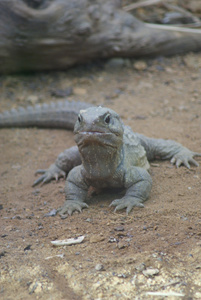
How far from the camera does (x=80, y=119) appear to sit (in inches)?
196

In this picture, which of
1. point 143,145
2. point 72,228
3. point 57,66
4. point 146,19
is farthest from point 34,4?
point 72,228

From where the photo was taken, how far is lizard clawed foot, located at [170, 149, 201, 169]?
646 centimetres

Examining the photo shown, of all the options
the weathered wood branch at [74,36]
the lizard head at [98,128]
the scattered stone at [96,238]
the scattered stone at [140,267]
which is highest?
the weathered wood branch at [74,36]

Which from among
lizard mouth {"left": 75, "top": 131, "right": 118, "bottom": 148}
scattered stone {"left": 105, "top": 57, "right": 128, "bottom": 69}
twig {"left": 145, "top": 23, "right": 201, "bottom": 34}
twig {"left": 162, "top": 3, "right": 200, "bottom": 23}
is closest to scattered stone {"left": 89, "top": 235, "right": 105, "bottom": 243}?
lizard mouth {"left": 75, "top": 131, "right": 118, "bottom": 148}

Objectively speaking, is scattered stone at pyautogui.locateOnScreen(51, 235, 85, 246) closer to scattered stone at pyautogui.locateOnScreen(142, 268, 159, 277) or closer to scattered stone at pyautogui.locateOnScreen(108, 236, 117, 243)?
scattered stone at pyautogui.locateOnScreen(108, 236, 117, 243)

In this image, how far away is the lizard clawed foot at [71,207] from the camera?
5.42m

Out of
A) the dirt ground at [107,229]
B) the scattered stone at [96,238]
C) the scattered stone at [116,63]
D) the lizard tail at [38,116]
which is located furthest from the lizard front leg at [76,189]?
the scattered stone at [116,63]

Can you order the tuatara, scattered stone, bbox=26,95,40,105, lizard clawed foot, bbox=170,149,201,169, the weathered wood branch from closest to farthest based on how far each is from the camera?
the tuatara → lizard clawed foot, bbox=170,149,201,169 → the weathered wood branch → scattered stone, bbox=26,95,40,105

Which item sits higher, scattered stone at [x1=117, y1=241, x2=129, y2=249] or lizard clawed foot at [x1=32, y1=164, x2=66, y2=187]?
scattered stone at [x1=117, y1=241, x2=129, y2=249]

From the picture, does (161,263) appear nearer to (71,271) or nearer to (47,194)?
(71,271)

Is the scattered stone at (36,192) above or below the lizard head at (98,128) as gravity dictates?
below

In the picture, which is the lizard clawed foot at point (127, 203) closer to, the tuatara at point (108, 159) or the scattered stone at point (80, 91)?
the tuatara at point (108, 159)

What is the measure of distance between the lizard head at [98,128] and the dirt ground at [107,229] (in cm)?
105

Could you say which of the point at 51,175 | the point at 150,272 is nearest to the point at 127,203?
the point at 150,272
